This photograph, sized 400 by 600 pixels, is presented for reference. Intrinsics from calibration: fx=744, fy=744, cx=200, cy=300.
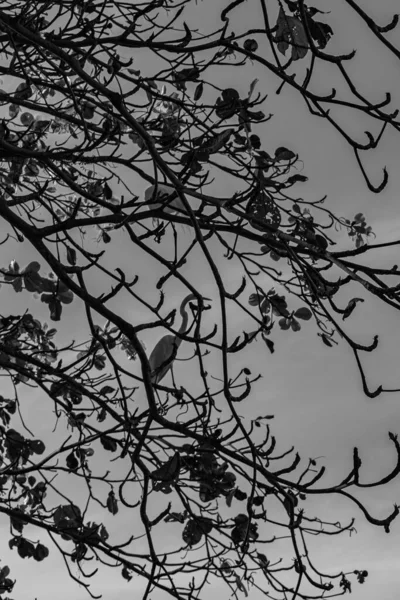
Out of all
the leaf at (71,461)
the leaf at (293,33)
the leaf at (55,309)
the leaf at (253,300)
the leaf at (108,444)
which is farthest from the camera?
the leaf at (71,461)

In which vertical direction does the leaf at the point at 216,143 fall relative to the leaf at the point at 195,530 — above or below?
above

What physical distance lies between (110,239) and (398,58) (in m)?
2.94

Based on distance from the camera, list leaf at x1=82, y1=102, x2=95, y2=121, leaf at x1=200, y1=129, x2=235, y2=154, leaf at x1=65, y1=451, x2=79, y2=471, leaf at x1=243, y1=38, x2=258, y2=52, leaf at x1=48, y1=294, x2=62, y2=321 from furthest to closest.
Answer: leaf at x1=82, y1=102, x2=95, y2=121, leaf at x1=65, y1=451, x2=79, y2=471, leaf at x1=48, y1=294, x2=62, y2=321, leaf at x1=243, y1=38, x2=258, y2=52, leaf at x1=200, y1=129, x2=235, y2=154

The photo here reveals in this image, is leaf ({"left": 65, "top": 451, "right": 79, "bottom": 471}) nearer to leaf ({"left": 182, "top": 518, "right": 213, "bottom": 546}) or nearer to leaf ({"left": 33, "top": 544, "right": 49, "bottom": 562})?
leaf ({"left": 33, "top": 544, "right": 49, "bottom": 562})

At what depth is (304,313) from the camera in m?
3.10

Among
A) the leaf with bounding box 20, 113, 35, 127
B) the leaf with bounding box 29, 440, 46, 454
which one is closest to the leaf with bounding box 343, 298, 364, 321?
the leaf with bounding box 29, 440, 46, 454

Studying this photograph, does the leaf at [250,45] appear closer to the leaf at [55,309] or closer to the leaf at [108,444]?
the leaf at [55,309]

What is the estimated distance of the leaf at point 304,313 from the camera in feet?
10.1

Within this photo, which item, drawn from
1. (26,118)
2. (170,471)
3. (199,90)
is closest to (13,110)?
(26,118)

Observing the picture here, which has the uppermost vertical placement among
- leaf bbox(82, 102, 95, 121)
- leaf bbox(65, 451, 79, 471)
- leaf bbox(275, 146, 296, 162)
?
leaf bbox(82, 102, 95, 121)

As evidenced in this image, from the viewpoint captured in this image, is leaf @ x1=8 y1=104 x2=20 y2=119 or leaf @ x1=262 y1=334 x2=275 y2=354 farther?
leaf @ x1=8 y1=104 x2=20 y2=119

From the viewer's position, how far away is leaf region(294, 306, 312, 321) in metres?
3.09

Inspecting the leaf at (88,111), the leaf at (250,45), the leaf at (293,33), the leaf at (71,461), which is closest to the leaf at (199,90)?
the leaf at (250,45)

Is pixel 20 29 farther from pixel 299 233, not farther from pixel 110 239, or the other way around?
pixel 110 239
